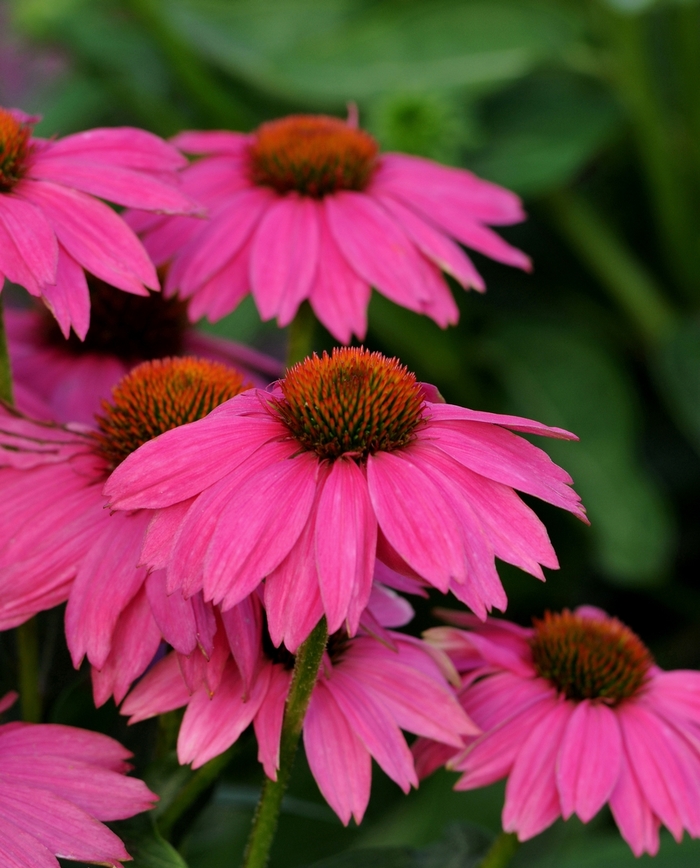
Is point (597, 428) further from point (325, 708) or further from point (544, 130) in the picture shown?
point (325, 708)

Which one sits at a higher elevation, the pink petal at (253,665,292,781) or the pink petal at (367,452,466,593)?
the pink petal at (367,452,466,593)

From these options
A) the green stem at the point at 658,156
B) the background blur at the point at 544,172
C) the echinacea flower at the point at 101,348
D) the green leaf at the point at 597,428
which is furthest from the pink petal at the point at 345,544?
the green stem at the point at 658,156

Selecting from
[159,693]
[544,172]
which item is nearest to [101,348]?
[159,693]

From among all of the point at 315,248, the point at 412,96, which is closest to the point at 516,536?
the point at 315,248

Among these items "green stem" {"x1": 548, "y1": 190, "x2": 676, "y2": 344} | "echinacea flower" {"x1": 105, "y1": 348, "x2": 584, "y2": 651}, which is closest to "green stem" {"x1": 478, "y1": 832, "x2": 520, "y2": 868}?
"echinacea flower" {"x1": 105, "y1": 348, "x2": 584, "y2": 651}

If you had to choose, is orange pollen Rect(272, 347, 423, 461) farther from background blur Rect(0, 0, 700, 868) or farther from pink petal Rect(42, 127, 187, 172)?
background blur Rect(0, 0, 700, 868)

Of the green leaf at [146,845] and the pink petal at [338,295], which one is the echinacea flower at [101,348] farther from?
the green leaf at [146,845]
